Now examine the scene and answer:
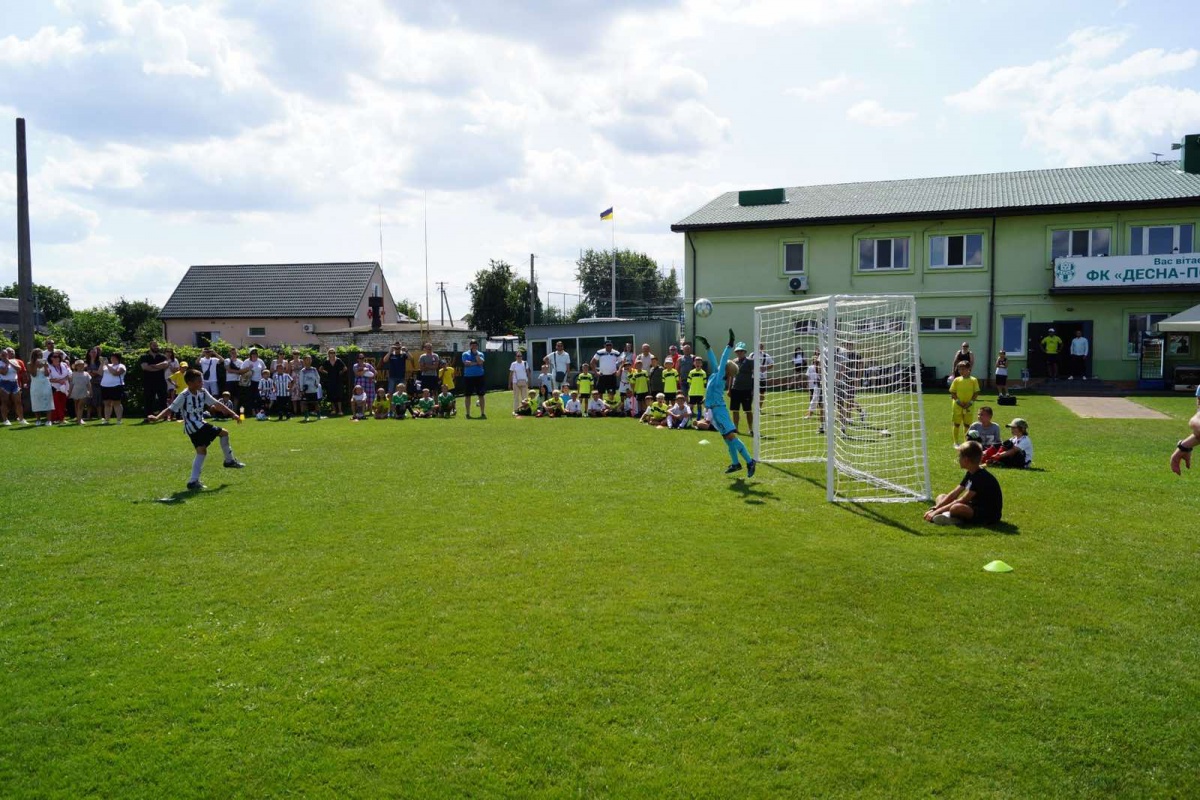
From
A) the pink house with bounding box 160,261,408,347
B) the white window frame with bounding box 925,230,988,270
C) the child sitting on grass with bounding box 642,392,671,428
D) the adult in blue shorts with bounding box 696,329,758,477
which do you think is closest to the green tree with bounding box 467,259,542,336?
the pink house with bounding box 160,261,408,347

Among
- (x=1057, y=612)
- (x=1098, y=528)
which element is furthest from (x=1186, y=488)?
(x=1057, y=612)

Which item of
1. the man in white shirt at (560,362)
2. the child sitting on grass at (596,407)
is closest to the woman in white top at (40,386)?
the man in white shirt at (560,362)

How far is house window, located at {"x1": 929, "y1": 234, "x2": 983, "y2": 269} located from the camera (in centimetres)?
3178

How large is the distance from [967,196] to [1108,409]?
13971 millimetres

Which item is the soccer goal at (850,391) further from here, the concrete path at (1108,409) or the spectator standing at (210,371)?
the spectator standing at (210,371)

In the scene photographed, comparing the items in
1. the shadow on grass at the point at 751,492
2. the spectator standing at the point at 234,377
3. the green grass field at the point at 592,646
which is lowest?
the green grass field at the point at 592,646

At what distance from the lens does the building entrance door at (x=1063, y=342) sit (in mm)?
30172

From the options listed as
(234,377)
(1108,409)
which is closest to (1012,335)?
(1108,409)

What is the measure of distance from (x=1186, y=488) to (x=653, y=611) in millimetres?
8425

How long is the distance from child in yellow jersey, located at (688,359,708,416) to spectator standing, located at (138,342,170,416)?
13.6m

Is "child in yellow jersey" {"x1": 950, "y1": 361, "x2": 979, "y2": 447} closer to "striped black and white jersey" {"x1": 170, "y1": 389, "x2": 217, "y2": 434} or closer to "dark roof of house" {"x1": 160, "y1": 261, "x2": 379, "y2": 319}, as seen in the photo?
"striped black and white jersey" {"x1": 170, "y1": 389, "x2": 217, "y2": 434}

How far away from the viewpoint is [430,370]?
79.5ft

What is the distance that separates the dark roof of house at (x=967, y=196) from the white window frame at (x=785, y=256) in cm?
87

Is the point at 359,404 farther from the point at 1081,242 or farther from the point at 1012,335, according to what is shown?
the point at 1081,242
